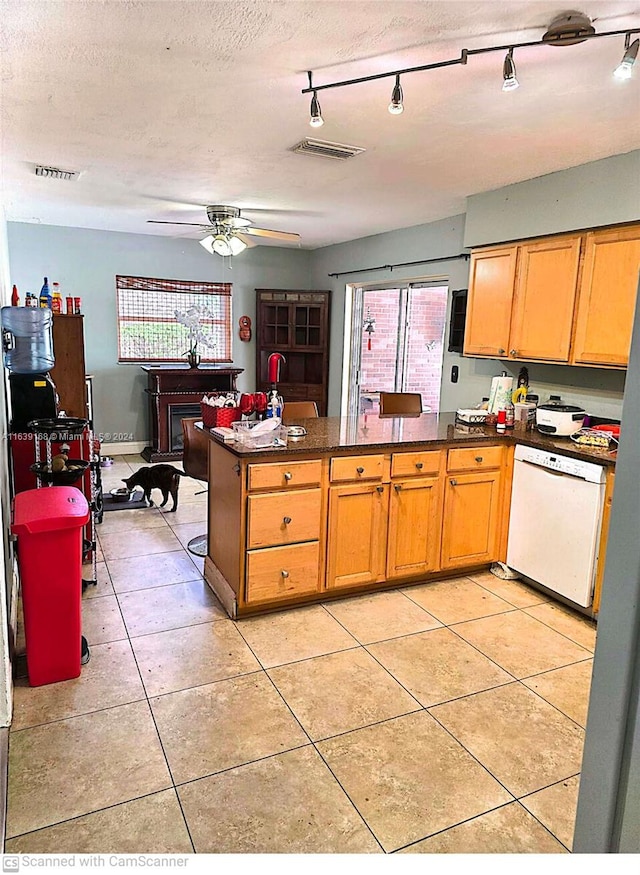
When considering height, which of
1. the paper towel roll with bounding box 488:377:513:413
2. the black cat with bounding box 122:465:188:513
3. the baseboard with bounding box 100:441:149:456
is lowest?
the baseboard with bounding box 100:441:149:456

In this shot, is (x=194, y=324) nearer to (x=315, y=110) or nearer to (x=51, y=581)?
(x=315, y=110)

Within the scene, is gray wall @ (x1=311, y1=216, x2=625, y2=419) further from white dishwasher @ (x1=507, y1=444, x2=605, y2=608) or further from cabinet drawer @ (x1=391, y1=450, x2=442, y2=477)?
cabinet drawer @ (x1=391, y1=450, x2=442, y2=477)

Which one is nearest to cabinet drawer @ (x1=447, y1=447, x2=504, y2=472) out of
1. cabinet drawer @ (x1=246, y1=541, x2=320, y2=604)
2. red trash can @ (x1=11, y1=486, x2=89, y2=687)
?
cabinet drawer @ (x1=246, y1=541, x2=320, y2=604)

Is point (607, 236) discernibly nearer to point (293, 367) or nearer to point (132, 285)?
point (293, 367)

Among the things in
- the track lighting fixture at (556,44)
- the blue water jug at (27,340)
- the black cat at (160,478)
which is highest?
the track lighting fixture at (556,44)

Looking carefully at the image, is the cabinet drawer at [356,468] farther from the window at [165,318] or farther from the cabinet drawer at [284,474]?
the window at [165,318]

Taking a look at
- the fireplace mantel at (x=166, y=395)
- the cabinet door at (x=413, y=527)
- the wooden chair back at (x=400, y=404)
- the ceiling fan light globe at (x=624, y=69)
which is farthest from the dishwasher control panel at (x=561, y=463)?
the fireplace mantel at (x=166, y=395)

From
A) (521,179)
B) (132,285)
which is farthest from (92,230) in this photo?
(521,179)

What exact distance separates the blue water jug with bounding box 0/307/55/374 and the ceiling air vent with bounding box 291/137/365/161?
69.5 inches

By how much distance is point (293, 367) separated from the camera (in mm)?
7320

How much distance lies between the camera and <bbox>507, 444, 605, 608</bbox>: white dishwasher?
3.05 metres

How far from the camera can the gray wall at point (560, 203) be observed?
320cm

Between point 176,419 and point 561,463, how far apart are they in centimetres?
453

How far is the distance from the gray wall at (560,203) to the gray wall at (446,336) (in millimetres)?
823
